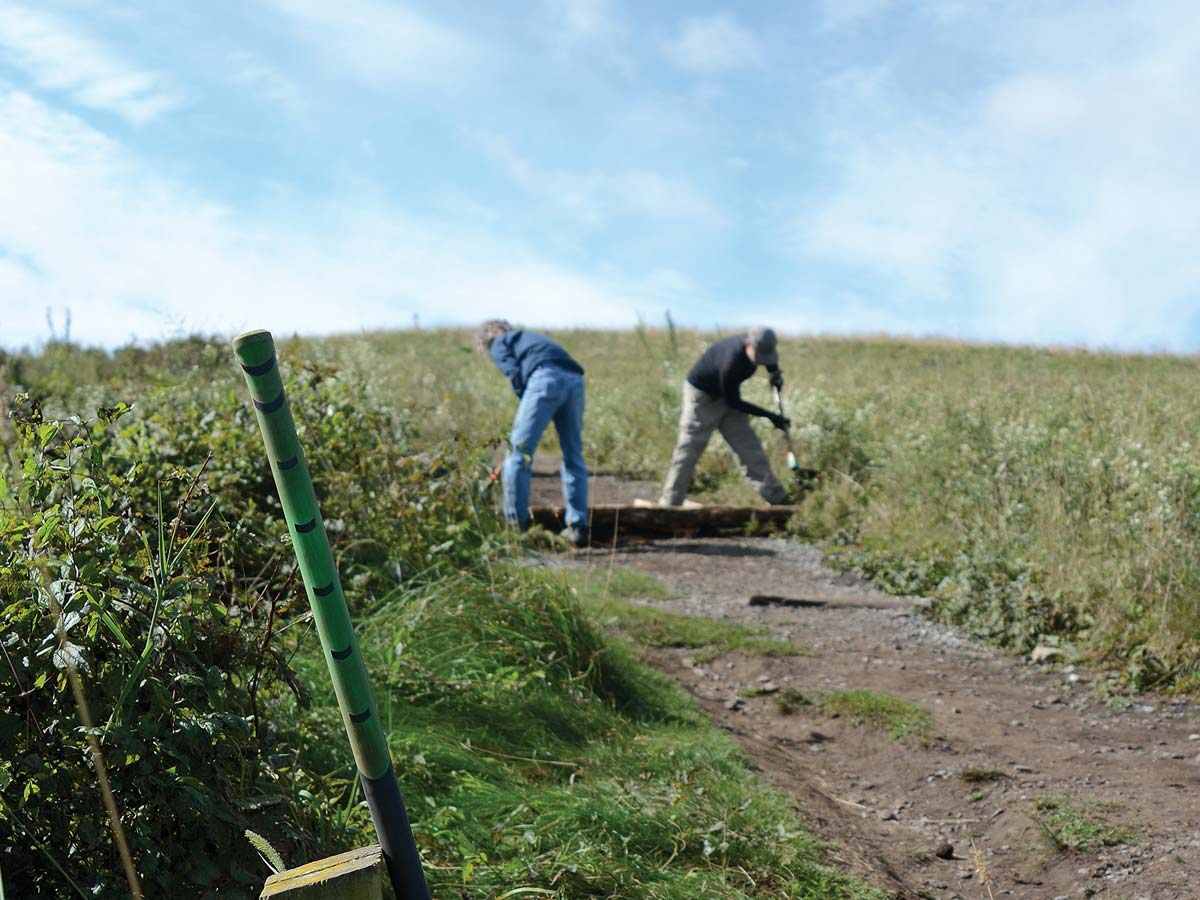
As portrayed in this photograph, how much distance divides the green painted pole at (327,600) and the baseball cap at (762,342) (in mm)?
8332

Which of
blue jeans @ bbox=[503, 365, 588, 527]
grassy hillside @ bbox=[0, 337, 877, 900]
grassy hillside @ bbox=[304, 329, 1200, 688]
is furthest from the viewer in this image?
blue jeans @ bbox=[503, 365, 588, 527]

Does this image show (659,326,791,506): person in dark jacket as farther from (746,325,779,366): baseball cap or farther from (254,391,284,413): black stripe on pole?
(254,391,284,413): black stripe on pole

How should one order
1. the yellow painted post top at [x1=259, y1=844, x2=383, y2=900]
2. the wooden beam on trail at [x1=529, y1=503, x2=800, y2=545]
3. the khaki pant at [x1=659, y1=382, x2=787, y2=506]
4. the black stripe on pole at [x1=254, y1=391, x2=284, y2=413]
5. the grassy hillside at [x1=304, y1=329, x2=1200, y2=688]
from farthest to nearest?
the khaki pant at [x1=659, y1=382, x2=787, y2=506] → the wooden beam on trail at [x1=529, y1=503, x2=800, y2=545] → the grassy hillside at [x1=304, y1=329, x2=1200, y2=688] → the black stripe on pole at [x1=254, y1=391, x2=284, y2=413] → the yellow painted post top at [x1=259, y1=844, x2=383, y2=900]

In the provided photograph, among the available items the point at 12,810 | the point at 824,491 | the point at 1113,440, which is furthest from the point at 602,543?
the point at 12,810

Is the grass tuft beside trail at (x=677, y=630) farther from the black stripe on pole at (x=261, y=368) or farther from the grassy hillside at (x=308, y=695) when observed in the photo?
the black stripe on pole at (x=261, y=368)

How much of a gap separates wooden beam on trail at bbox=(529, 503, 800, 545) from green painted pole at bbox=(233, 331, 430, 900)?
7.11 m

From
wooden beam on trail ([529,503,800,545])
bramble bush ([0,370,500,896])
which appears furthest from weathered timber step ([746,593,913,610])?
bramble bush ([0,370,500,896])

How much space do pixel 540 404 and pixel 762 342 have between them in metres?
2.79

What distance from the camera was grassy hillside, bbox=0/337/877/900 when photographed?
1.90 m

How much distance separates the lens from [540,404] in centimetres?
822

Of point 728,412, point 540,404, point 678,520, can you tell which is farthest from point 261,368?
point 728,412

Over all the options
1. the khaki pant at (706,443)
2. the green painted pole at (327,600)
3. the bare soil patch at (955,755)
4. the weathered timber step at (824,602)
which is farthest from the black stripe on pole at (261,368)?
the khaki pant at (706,443)

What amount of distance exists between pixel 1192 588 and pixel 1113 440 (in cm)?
223

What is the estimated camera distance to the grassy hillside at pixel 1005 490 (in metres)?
5.73
